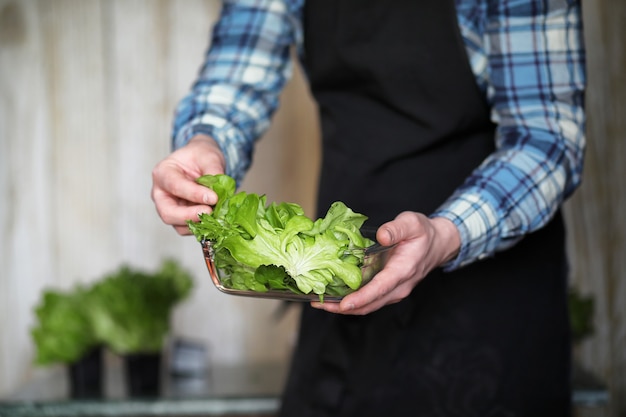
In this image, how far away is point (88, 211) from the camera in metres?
1.90

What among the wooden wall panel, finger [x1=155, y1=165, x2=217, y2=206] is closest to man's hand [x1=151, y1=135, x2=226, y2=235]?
finger [x1=155, y1=165, x2=217, y2=206]

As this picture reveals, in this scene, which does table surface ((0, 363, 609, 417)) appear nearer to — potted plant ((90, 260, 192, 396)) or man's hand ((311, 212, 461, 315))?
potted plant ((90, 260, 192, 396))

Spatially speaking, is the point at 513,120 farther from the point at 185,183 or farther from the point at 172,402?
the point at 172,402

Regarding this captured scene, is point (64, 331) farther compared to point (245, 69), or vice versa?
point (64, 331)

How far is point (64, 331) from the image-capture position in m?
1.62

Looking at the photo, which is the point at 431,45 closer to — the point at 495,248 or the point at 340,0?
the point at 340,0

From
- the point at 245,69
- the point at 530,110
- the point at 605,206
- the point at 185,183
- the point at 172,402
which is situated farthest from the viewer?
the point at 605,206

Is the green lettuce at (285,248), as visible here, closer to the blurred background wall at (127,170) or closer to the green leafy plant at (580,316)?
the green leafy plant at (580,316)

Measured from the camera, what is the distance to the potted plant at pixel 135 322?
5.32 ft

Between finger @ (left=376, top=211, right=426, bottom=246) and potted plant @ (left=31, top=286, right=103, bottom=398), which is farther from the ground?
finger @ (left=376, top=211, right=426, bottom=246)

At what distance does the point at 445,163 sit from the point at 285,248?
1.16ft

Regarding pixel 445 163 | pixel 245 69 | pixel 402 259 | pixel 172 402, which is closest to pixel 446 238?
pixel 402 259

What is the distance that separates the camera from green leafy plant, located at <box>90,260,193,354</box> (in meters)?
1.62

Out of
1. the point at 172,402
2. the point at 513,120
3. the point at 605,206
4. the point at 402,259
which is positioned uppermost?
the point at 513,120
